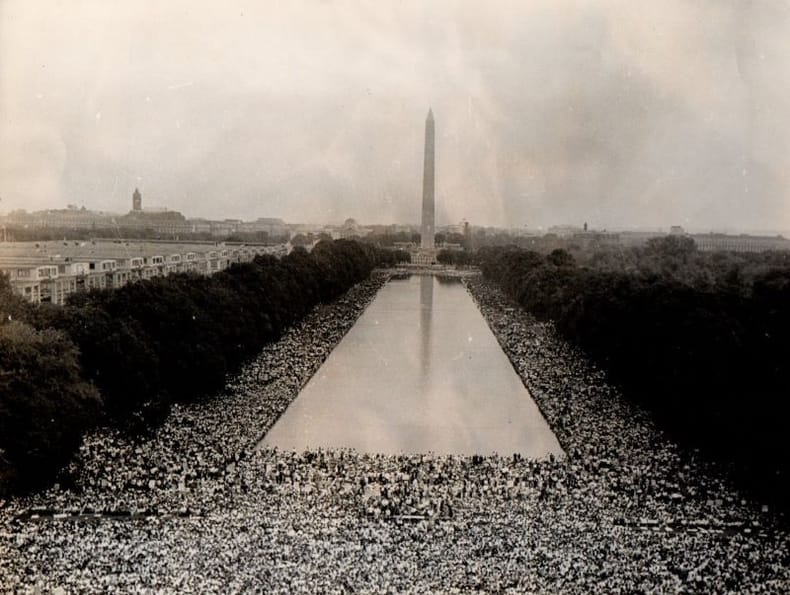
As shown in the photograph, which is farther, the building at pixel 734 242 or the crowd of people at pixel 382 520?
the building at pixel 734 242

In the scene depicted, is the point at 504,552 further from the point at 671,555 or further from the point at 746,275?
the point at 746,275

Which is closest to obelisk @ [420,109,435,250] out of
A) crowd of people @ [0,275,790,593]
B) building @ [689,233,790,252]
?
building @ [689,233,790,252]

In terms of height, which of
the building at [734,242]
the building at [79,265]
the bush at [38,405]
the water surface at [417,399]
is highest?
the building at [734,242]

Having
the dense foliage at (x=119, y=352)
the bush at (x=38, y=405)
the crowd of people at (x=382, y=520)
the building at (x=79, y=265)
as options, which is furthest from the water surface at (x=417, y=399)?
the building at (x=79, y=265)

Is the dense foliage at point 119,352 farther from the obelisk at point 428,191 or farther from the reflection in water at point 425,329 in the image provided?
the obelisk at point 428,191

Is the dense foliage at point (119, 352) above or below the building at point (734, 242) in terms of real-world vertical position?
below

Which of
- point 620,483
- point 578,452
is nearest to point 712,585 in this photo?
point 620,483

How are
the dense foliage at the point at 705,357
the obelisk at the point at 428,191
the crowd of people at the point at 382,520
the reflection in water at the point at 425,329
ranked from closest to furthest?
1. the crowd of people at the point at 382,520
2. the dense foliage at the point at 705,357
3. the reflection in water at the point at 425,329
4. the obelisk at the point at 428,191
